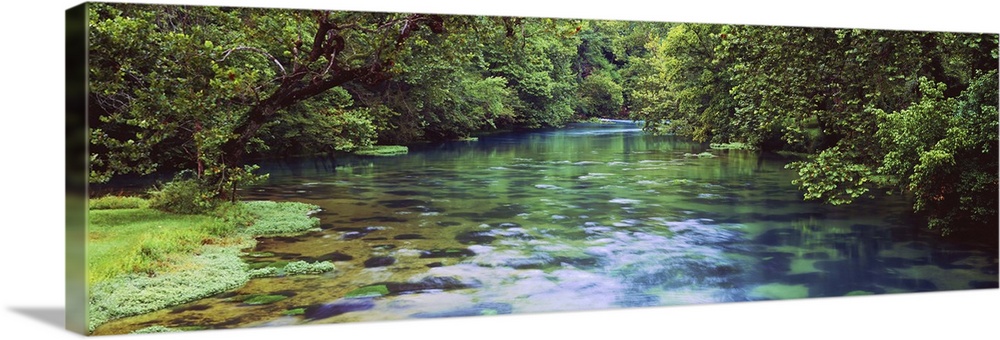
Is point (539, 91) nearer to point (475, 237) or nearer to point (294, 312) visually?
point (475, 237)

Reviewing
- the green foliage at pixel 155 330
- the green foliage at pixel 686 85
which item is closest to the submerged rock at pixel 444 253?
the green foliage at pixel 155 330

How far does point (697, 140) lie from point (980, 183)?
2527 mm

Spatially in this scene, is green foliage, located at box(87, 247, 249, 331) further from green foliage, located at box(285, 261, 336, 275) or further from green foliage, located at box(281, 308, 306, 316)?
green foliage, located at box(281, 308, 306, 316)

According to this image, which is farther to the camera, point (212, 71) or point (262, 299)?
point (212, 71)

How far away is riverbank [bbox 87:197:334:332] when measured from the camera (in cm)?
583

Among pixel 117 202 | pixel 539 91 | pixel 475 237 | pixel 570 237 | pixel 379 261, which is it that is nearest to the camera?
pixel 117 202

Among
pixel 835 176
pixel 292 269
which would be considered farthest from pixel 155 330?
pixel 835 176

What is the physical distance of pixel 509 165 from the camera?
8078 mm

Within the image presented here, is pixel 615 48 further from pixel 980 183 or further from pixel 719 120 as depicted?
pixel 980 183

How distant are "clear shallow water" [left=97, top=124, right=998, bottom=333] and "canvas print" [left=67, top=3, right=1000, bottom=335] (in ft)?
0.07

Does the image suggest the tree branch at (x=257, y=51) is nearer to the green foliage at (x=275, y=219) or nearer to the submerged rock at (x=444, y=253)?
the green foliage at (x=275, y=219)

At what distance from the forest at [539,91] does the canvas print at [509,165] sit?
0.07 ft

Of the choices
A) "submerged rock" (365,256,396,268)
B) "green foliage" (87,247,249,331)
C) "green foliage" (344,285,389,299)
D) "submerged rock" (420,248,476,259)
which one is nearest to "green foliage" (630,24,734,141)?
"submerged rock" (420,248,476,259)

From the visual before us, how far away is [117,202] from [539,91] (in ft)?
12.6
